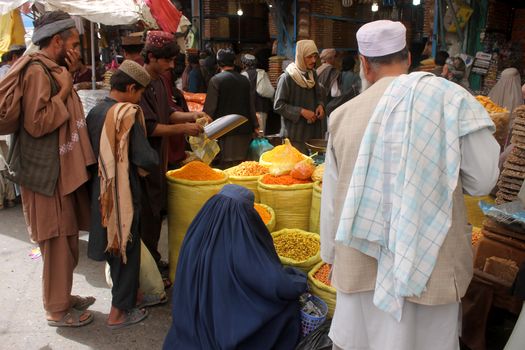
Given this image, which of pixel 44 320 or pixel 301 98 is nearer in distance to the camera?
pixel 44 320

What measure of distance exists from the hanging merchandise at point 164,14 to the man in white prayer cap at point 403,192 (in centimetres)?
465

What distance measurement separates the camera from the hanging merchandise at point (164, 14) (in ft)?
19.9

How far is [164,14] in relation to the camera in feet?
20.5

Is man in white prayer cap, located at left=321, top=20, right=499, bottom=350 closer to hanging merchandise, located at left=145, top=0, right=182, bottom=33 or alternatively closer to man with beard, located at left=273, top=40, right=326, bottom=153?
man with beard, located at left=273, top=40, right=326, bottom=153

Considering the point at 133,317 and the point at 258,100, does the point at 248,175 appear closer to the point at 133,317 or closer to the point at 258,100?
the point at 133,317

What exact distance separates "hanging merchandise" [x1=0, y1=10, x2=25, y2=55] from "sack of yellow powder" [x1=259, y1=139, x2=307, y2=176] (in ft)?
13.8

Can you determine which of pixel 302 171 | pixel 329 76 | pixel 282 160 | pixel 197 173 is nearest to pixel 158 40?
pixel 197 173

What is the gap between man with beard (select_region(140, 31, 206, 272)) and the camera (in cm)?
359

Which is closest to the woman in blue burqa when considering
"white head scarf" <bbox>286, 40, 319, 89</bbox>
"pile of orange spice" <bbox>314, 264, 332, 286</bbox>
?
"pile of orange spice" <bbox>314, 264, 332, 286</bbox>

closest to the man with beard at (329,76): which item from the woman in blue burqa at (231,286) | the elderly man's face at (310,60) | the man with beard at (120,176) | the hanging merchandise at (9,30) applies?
the elderly man's face at (310,60)

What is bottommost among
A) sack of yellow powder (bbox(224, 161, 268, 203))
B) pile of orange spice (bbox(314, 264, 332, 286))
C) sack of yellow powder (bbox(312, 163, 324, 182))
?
pile of orange spice (bbox(314, 264, 332, 286))

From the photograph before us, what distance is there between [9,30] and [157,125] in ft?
13.6

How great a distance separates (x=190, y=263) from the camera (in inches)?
108

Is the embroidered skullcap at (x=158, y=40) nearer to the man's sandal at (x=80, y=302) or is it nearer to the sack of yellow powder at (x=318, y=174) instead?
the sack of yellow powder at (x=318, y=174)
